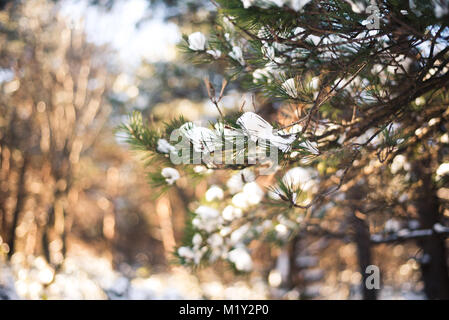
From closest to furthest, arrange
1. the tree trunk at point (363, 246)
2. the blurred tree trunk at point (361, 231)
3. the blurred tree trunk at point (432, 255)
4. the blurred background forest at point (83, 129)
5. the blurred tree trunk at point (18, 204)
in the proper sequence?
the blurred tree trunk at point (432, 255)
the blurred tree trunk at point (361, 231)
the tree trunk at point (363, 246)
the blurred background forest at point (83, 129)
the blurred tree trunk at point (18, 204)

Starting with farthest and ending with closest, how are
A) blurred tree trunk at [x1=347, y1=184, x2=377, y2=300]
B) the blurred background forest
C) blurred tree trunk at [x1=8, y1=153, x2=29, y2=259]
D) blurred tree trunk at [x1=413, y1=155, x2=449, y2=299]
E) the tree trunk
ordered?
blurred tree trunk at [x1=8, y1=153, x2=29, y2=259]
the blurred background forest
the tree trunk
blurred tree trunk at [x1=347, y1=184, x2=377, y2=300]
blurred tree trunk at [x1=413, y1=155, x2=449, y2=299]

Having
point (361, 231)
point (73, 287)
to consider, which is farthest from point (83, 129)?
point (361, 231)

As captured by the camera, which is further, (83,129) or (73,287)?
(83,129)

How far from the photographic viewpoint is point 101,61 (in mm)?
5199

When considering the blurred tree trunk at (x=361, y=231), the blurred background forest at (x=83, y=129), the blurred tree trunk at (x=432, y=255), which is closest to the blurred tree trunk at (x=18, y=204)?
the blurred background forest at (x=83, y=129)

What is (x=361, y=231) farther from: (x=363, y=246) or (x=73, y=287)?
(x=73, y=287)

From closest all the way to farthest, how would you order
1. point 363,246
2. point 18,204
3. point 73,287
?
point 73,287 → point 363,246 → point 18,204

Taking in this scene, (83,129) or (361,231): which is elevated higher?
(83,129)

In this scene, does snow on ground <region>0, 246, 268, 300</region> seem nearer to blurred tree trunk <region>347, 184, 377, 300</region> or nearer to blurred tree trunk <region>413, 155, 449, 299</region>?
blurred tree trunk <region>347, 184, 377, 300</region>

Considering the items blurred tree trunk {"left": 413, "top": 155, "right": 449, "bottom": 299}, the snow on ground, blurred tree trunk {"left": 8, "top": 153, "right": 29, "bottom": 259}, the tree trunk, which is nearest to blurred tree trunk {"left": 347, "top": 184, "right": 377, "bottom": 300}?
the tree trunk

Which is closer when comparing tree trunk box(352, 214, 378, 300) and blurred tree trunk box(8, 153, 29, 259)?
tree trunk box(352, 214, 378, 300)

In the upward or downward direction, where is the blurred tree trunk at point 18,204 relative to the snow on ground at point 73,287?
upward

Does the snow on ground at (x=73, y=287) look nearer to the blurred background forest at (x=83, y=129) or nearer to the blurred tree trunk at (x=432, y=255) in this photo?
the blurred background forest at (x=83, y=129)

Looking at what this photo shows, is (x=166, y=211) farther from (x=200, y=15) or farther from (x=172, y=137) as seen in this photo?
(x=172, y=137)
